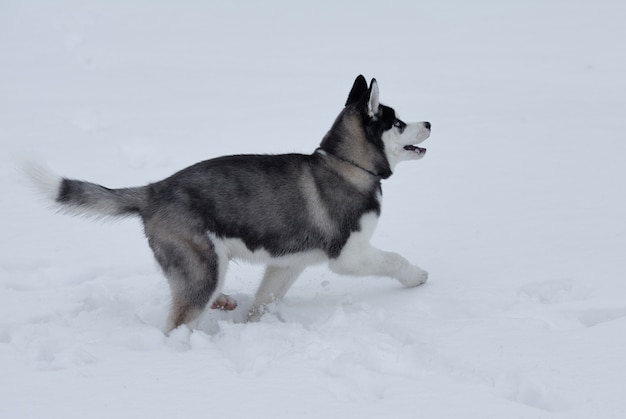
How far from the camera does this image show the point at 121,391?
4.08m

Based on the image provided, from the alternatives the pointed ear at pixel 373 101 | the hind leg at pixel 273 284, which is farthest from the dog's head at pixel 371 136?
the hind leg at pixel 273 284

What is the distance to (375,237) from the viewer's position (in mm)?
7148

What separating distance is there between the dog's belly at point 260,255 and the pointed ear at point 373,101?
3.56ft

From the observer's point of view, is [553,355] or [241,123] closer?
[553,355]

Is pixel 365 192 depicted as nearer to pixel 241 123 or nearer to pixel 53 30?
pixel 241 123

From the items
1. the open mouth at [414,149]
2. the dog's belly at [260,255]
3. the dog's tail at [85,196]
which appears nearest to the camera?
the dog's tail at [85,196]

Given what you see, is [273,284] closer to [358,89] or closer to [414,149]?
[414,149]

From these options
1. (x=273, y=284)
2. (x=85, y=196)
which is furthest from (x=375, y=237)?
(x=85, y=196)

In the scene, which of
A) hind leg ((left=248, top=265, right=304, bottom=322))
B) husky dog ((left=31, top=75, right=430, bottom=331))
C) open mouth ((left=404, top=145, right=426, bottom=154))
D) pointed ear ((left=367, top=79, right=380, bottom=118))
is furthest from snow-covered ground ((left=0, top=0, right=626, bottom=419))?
pointed ear ((left=367, top=79, right=380, bottom=118))

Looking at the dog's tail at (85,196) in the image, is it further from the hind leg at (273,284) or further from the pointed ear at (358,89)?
the pointed ear at (358,89)

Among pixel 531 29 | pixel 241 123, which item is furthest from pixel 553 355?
pixel 531 29

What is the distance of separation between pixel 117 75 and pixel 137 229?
5.69 m

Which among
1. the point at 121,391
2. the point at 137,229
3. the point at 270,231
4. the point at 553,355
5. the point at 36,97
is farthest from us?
the point at 36,97

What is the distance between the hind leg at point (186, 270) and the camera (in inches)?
199
